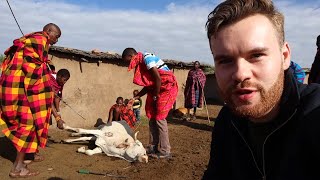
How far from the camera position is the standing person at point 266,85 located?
111 cm

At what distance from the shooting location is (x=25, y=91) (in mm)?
4348

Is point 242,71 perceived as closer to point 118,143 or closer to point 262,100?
point 262,100

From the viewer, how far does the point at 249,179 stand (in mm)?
1349

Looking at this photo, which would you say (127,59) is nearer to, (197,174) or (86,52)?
(197,174)

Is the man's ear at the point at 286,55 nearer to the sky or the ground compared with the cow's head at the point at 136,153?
nearer to the sky

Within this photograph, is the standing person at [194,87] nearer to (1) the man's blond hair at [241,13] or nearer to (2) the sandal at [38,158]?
(2) the sandal at [38,158]

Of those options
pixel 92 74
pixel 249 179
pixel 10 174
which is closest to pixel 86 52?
pixel 92 74

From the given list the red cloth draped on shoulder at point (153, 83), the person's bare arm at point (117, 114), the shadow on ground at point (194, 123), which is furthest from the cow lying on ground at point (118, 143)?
the shadow on ground at point (194, 123)

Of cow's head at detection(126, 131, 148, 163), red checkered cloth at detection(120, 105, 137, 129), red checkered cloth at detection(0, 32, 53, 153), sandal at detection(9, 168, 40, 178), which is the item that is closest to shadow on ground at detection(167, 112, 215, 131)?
red checkered cloth at detection(120, 105, 137, 129)

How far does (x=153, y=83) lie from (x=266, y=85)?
12.9ft

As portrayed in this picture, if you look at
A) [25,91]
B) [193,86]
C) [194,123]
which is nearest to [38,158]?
[25,91]

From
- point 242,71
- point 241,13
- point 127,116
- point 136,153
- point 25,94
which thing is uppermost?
point 241,13

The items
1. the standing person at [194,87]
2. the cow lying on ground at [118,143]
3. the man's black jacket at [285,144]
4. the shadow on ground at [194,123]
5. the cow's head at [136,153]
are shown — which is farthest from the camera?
the standing person at [194,87]

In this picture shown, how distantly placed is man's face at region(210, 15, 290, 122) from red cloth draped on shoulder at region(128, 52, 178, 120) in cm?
386
